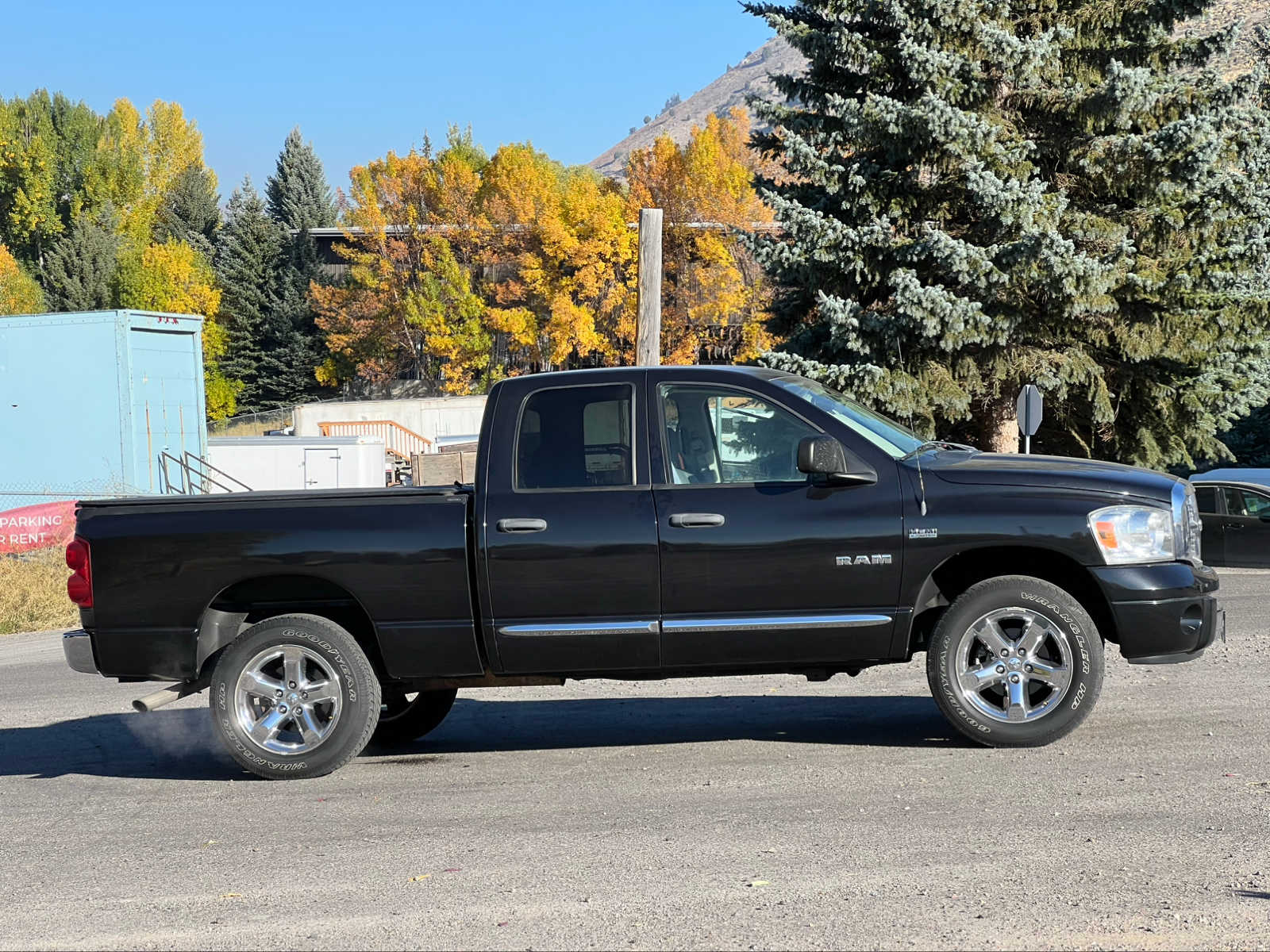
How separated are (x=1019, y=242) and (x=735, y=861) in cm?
1736

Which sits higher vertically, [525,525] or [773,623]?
[525,525]

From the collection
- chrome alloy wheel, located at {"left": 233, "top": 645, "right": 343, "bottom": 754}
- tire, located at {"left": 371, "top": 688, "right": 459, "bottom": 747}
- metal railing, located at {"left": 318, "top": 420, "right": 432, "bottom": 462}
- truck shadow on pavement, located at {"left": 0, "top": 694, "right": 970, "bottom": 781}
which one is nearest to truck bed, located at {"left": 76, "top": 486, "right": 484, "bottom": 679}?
chrome alloy wheel, located at {"left": 233, "top": 645, "right": 343, "bottom": 754}

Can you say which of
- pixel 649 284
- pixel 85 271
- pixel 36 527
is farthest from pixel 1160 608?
pixel 85 271

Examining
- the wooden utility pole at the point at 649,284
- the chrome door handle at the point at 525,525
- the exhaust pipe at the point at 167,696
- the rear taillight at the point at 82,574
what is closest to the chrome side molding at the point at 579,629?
the chrome door handle at the point at 525,525

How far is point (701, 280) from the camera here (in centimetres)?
6034

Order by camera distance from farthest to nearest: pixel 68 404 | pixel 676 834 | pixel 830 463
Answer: pixel 68 404 < pixel 830 463 < pixel 676 834

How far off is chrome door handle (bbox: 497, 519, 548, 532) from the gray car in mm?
16630

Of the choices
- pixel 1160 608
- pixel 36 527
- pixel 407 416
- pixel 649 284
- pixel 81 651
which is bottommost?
pixel 36 527

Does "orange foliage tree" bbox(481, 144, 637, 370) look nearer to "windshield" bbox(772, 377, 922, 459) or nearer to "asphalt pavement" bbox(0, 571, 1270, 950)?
"asphalt pavement" bbox(0, 571, 1270, 950)

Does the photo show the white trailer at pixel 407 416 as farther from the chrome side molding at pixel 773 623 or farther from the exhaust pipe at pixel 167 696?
the chrome side molding at pixel 773 623

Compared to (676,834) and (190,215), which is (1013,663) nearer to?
(676,834)

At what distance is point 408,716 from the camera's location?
8.09m

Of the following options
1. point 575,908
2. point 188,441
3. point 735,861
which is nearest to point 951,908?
point 735,861

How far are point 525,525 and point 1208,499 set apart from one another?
17.2m
